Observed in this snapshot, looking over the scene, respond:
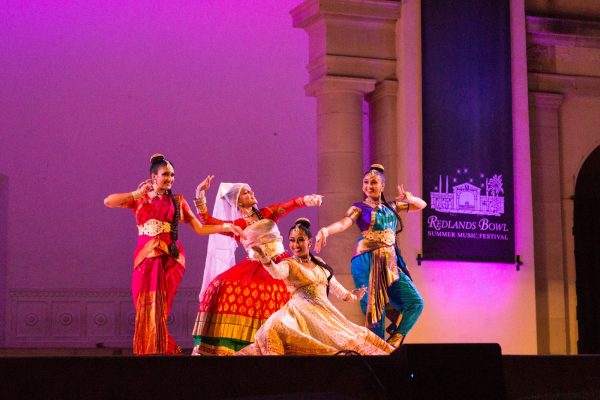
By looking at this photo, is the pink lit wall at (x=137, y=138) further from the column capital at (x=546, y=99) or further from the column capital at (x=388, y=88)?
the column capital at (x=546, y=99)

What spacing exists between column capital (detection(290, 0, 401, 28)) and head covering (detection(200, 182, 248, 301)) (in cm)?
283

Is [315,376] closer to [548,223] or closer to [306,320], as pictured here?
[306,320]

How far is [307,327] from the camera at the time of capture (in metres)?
5.93

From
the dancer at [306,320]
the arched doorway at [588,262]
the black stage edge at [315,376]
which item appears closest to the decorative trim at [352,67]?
the arched doorway at [588,262]

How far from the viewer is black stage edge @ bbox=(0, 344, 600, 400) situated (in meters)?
3.19

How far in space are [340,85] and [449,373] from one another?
6.14 meters

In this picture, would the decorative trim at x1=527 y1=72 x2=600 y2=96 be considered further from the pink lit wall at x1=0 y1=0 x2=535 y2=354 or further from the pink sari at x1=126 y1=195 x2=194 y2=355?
the pink sari at x1=126 y1=195 x2=194 y2=355

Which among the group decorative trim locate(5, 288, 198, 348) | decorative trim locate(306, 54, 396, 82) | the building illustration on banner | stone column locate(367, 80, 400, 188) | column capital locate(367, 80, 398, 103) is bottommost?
decorative trim locate(5, 288, 198, 348)

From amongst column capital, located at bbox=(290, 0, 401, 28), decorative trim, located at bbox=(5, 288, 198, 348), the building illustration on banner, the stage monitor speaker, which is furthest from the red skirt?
column capital, located at bbox=(290, 0, 401, 28)

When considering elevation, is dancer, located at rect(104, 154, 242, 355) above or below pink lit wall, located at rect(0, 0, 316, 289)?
below

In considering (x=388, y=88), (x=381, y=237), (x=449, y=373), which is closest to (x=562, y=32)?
(x=388, y=88)

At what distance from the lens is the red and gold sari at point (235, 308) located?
6.38 meters

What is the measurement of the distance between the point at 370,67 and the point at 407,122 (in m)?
0.68

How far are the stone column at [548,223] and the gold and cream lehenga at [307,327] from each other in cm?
421
